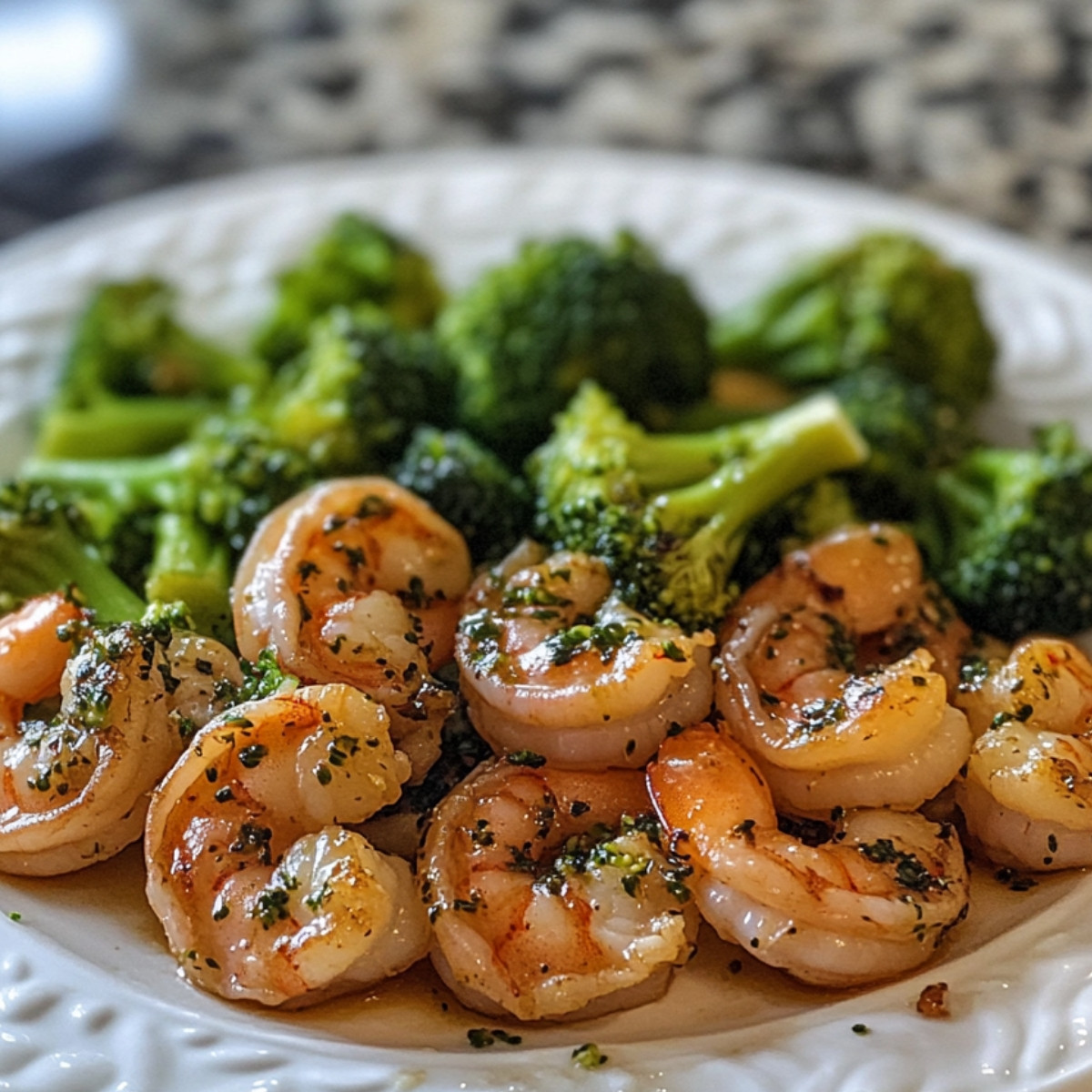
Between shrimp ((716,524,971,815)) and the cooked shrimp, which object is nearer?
shrimp ((716,524,971,815))

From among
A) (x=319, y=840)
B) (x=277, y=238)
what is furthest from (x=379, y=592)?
(x=277, y=238)

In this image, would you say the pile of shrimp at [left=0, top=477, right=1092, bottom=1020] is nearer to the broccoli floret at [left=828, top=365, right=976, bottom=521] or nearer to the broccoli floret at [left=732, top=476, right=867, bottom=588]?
the broccoli floret at [left=732, top=476, right=867, bottom=588]

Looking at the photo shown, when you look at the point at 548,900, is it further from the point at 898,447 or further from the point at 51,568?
the point at 898,447

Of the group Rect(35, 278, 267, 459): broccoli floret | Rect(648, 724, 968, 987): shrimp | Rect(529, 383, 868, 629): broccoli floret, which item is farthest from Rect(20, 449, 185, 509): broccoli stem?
Rect(648, 724, 968, 987): shrimp

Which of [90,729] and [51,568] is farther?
[51,568]

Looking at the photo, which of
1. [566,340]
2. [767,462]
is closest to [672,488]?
[767,462]
